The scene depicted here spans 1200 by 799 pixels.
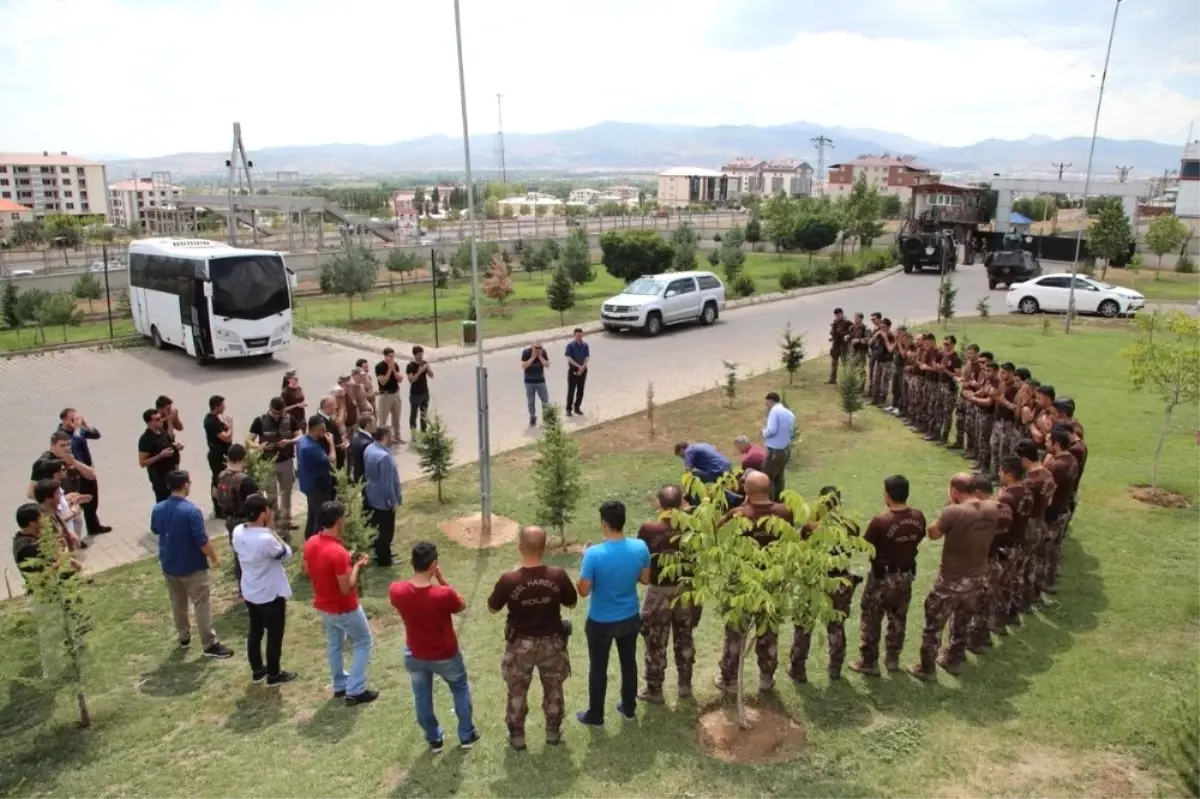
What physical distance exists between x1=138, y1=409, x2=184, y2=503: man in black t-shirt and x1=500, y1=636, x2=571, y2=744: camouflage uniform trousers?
6.00 meters

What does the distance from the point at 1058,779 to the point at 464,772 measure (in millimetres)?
3657

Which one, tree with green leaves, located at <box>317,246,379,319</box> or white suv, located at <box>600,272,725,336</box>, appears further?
tree with green leaves, located at <box>317,246,379,319</box>

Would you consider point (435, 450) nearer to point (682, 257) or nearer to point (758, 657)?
point (758, 657)

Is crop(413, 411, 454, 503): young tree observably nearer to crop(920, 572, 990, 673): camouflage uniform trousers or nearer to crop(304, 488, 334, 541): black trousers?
crop(304, 488, 334, 541): black trousers

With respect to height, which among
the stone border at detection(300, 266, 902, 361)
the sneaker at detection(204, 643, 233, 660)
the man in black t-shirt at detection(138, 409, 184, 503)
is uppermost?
the man in black t-shirt at detection(138, 409, 184, 503)

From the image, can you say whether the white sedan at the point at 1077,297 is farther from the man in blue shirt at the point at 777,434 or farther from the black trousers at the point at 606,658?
the black trousers at the point at 606,658

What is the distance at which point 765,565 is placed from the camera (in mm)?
5465

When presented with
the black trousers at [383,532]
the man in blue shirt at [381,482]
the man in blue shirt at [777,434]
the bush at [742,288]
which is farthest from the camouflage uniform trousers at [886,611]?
the bush at [742,288]

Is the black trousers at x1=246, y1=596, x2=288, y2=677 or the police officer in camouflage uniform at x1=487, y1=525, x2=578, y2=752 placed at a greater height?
the police officer in camouflage uniform at x1=487, y1=525, x2=578, y2=752

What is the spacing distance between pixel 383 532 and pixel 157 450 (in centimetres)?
298

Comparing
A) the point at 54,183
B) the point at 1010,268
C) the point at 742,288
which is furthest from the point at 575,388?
the point at 54,183

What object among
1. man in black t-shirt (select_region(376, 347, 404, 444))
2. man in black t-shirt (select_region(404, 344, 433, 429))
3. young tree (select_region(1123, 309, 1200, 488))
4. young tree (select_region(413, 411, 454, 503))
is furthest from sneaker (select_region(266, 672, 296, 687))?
young tree (select_region(1123, 309, 1200, 488))

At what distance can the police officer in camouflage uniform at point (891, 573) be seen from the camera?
641 centimetres

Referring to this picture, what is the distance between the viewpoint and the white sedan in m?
27.8
